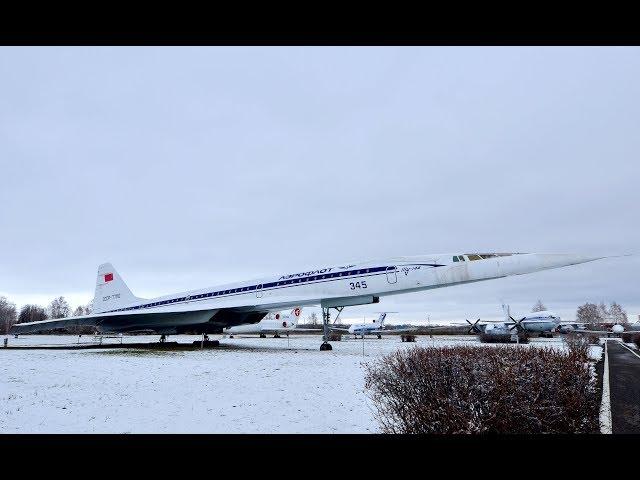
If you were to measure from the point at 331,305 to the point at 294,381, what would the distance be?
1120 cm

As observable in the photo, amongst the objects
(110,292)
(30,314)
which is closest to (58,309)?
(30,314)

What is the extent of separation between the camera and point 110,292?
34.1 meters

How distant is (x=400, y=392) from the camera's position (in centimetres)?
708

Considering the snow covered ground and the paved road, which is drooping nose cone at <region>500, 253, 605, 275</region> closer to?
the paved road

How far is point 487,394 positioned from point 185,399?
6.92 metres

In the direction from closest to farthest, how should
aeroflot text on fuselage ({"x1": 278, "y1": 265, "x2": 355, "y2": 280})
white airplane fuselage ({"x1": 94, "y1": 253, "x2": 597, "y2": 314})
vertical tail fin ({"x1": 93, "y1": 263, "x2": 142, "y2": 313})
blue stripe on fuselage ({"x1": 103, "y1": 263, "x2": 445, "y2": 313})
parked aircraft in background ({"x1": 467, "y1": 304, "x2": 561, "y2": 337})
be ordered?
white airplane fuselage ({"x1": 94, "y1": 253, "x2": 597, "y2": 314}), blue stripe on fuselage ({"x1": 103, "y1": 263, "x2": 445, "y2": 313}), aeroflot text on fuselage ({"x1": 278, "y1": 265, "x2": 355, "y2": 280}), vertical tail fin ({"x1": 93, "y1": 263, "x2": 142, "y2": 313}), parked aircraft in background ({"x1": 467, "y1": 304, "x2": 561, "y2": 337})

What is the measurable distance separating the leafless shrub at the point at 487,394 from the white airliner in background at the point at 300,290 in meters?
11.2

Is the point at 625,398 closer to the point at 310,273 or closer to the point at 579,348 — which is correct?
the point at 579,348

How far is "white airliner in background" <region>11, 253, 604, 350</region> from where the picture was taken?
19.8 metres

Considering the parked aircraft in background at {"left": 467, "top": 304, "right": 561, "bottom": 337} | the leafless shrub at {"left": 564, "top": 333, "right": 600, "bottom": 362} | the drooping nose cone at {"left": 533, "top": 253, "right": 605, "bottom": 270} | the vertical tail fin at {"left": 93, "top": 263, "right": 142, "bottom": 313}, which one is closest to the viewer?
the leafless shrub at {"left": 564, "top": 333, "right": 600, "bottom": 362}

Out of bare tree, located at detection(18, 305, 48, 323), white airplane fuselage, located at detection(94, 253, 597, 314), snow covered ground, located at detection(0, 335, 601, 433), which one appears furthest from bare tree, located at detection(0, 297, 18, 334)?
snow covered ground, located at detection(0, 335, 601, 433)

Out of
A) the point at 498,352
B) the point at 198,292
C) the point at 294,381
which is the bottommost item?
the point at 294,381
